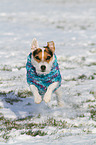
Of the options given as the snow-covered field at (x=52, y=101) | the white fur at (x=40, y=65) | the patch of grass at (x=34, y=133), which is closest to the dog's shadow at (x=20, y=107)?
the snow-covered field at (x=52, y=101)

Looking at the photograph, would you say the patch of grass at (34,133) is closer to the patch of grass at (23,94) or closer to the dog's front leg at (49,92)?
the dog's front leg at (49,92)

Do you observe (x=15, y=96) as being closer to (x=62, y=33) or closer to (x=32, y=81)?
(x=32, y=81)

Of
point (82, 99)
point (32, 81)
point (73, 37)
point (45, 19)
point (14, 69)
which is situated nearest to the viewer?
point (32, 81)

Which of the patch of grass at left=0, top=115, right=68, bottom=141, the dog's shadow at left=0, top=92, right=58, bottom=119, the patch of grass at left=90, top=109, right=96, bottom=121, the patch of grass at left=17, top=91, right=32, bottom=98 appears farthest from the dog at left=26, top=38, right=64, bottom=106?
the patch of grass at left=17, top=91, right=32, bottom=98

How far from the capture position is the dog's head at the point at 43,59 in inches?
229

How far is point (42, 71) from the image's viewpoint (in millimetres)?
5934

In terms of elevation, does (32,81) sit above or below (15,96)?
above

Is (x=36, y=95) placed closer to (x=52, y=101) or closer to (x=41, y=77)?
(x=41, y=77)

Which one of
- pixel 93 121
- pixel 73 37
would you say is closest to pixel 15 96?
pixel 93 121

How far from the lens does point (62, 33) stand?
76.8ft

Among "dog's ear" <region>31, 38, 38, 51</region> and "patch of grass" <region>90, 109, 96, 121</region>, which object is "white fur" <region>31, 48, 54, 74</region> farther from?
"patch of grass" <region>90, 109, 96, 121</region>

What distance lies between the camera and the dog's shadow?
7.15 m

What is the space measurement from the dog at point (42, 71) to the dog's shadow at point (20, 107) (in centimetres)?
81

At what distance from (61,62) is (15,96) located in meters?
5.30
